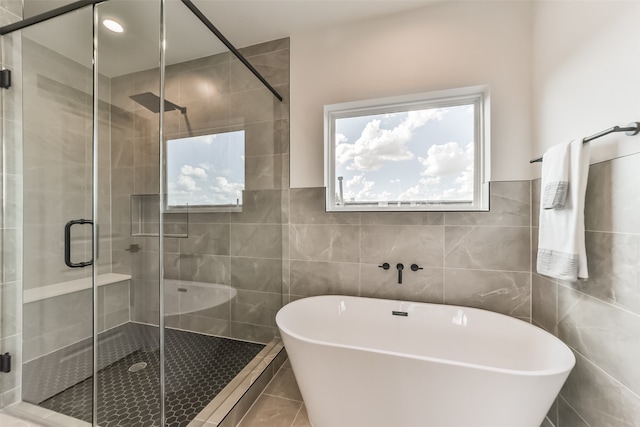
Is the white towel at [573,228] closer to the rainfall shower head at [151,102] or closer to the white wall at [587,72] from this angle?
the white wall at [587,72]

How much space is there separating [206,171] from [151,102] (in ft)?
1.49

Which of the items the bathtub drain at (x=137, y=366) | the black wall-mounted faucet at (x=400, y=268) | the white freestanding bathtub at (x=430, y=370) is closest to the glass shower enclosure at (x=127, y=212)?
the bathtub drain at (x=137, y=366)

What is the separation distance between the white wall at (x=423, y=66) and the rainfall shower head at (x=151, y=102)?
1.00 m

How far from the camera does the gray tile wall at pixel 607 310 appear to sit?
3.26 feet

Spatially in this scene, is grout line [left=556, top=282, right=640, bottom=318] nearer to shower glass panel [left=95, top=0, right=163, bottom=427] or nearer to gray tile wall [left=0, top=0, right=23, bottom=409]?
shower glass panel [left=95, top=0, right=163, bottom=427]

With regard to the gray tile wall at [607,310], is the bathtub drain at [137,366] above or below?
below

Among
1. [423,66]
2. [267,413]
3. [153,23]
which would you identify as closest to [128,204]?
[153,23]

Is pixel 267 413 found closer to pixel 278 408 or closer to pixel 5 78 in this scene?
pixel 278 408

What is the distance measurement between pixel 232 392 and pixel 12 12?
2736 millimetres

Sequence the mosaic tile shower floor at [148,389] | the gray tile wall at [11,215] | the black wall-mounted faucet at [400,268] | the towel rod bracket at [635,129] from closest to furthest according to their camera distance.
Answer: the towel rod bracket at [635,129], the mosaic tile shower floor at [148,389], the gray tile wall at [11,215], the black wall-mounted faucet at [400,268]

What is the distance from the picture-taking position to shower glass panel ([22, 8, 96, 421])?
151 cm

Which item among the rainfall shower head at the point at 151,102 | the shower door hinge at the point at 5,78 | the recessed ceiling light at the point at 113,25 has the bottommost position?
the rainfall shower head at the point at 151,102

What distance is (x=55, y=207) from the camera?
5.25ft

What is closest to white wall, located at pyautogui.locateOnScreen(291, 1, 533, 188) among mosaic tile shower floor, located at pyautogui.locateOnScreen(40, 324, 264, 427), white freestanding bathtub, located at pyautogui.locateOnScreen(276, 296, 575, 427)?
white freestanding bathtub, located at pyautogui.locateOnScreen(276, 296, 575, 427)
